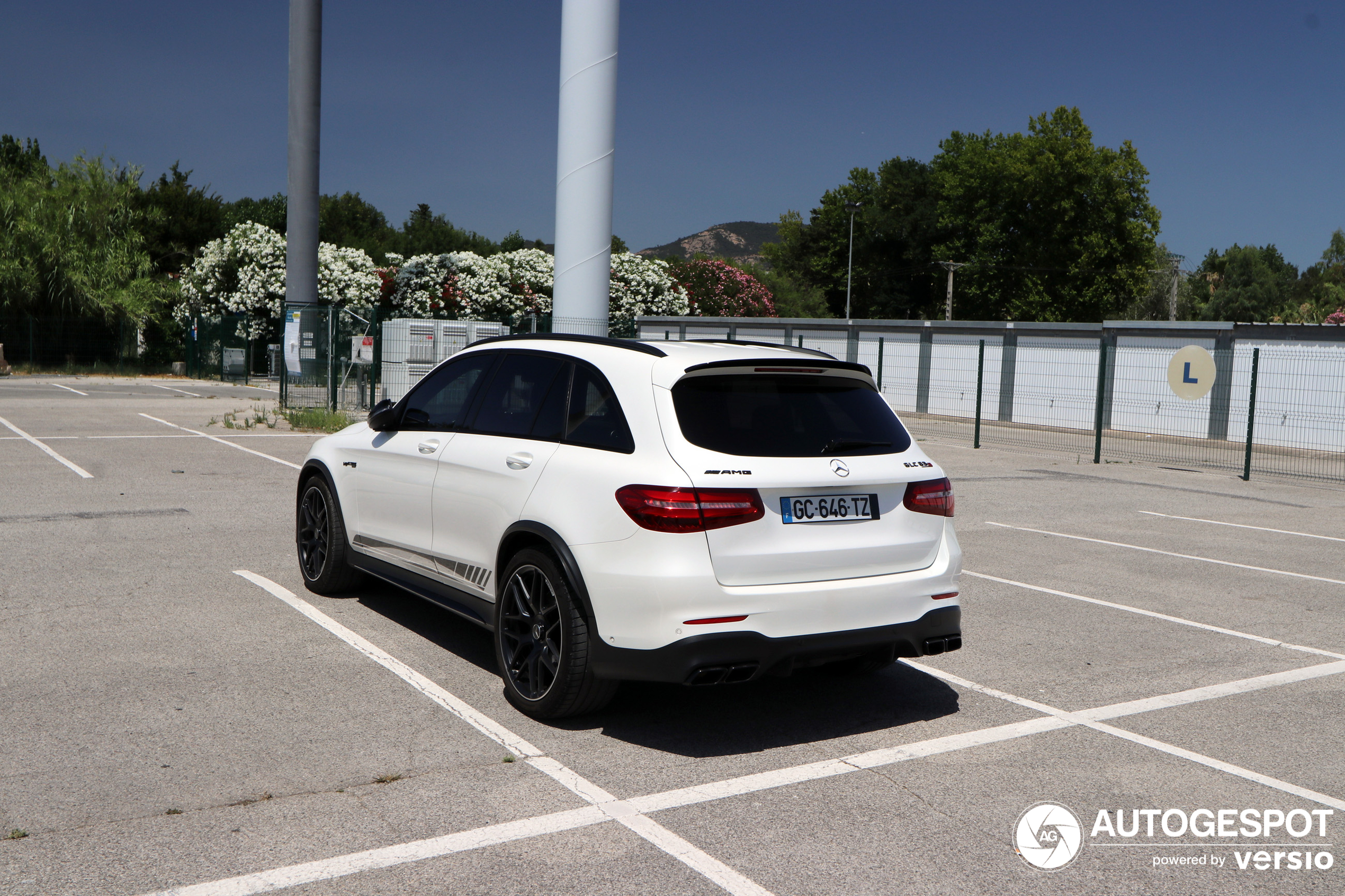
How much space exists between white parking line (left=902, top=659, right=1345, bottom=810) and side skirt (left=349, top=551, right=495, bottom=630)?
2329 mm

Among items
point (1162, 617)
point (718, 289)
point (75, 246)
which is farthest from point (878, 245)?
point (1162, 617)

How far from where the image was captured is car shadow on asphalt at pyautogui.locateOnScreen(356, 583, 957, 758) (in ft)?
15.8

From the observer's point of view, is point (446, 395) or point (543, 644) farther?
point (446, 395)

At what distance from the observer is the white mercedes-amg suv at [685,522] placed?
4410 millimetres

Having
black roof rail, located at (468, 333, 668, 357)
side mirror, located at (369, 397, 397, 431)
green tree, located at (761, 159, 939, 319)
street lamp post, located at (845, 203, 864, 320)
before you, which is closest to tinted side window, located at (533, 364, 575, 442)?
black roof rail, located at (468, 333, 668, 357)

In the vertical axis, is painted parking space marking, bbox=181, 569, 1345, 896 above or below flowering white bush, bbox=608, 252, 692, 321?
below

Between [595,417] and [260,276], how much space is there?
4215 centimetres

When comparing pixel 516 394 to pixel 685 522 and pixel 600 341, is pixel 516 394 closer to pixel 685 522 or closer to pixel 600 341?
pixel 600 341

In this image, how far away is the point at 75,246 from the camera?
133 ft

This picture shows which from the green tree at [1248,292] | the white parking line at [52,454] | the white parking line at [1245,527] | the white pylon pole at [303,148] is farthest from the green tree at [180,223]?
the green tree at [1248,292]

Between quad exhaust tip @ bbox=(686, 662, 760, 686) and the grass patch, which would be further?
the grass patch

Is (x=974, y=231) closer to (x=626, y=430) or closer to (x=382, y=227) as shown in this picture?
(x=382, y=227)

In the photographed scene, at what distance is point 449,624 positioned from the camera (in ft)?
21.7

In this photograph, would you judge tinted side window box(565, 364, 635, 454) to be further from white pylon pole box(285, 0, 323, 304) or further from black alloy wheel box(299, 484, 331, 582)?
white pylon pole box(285, 0, 323, 304)
